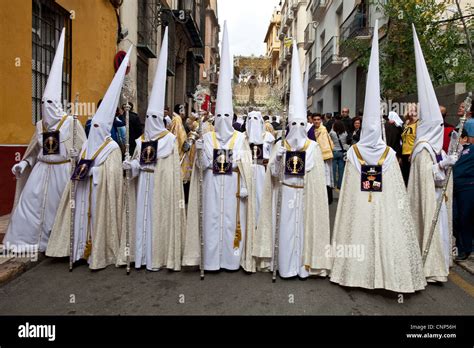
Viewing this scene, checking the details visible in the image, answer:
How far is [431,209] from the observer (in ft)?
15.9

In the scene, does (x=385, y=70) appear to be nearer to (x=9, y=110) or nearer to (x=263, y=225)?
(x=263, y=225)

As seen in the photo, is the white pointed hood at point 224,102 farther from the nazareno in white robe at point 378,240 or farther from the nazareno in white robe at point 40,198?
the nazareno in white robe at point 40,198

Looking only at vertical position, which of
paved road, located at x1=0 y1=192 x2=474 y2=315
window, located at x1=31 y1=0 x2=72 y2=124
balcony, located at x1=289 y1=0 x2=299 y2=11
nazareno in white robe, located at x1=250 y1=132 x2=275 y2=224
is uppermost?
balcony, located at x1=289 y1=0 x2=299 y2=11

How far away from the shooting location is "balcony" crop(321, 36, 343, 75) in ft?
62.7

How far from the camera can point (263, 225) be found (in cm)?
502

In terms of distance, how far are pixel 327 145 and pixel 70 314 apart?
5791 mm

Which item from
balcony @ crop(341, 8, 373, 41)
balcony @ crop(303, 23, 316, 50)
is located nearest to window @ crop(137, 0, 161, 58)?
balcony @ crop(341, 8, 373, 41)

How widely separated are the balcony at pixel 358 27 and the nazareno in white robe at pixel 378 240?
1136 centimetres

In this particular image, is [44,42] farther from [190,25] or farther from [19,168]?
[190,25]

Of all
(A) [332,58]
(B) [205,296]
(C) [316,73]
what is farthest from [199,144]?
(C) [316,73]

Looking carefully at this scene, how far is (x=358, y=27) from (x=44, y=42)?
38.5 feet

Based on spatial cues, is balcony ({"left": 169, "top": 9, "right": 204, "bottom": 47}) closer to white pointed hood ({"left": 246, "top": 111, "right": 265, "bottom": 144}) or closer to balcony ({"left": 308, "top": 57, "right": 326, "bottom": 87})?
balcony ({"left": 308, "top": 57, "right": 326, "bottom": 87})

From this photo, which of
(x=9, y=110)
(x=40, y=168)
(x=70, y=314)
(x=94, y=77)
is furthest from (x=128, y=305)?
(x=94, y=77)

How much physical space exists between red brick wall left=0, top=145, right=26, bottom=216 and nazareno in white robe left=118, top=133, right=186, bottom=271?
9.99 ft
